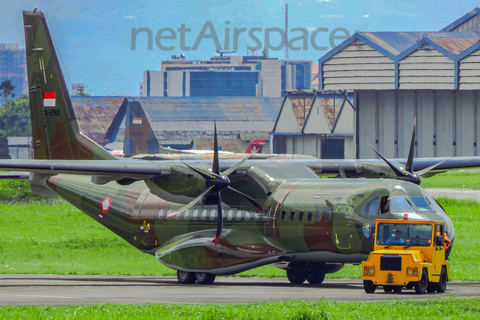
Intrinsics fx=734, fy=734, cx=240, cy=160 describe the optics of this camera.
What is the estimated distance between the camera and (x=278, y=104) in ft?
352

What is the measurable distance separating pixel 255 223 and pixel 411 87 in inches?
1743

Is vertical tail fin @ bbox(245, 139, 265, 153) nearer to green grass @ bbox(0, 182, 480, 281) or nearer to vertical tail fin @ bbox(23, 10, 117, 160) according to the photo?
green grass @ bbox(0, 182, 480, 281)

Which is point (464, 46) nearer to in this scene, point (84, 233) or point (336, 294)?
point (84, 233)

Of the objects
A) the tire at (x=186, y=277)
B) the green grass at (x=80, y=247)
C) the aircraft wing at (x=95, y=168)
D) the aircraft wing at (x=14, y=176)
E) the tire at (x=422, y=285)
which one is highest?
the aircraft wing at (x=95, y=168)

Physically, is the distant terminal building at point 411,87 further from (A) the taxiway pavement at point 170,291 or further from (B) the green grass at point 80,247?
(A) the taxiway pavement at point 170,291

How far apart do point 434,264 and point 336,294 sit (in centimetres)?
252

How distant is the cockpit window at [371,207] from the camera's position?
19.5m

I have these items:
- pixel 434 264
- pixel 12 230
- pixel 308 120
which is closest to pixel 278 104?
pixel 308 120

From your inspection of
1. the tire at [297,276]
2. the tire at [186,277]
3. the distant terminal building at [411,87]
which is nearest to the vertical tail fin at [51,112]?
the tire at [186,277]

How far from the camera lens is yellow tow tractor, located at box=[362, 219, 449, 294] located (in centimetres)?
1703

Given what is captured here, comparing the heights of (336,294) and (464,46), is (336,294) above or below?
below

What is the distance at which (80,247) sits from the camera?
3316 cm

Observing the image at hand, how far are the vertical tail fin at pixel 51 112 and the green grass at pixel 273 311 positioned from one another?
12.3 m

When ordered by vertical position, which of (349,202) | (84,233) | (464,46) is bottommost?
(84,233)
